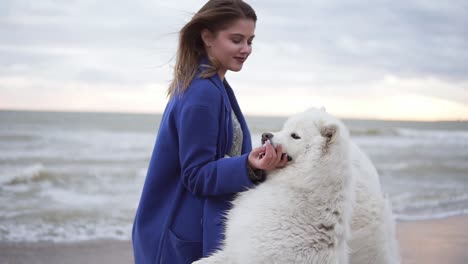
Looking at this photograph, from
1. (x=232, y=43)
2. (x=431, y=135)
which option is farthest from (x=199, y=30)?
(x=431, y=135)

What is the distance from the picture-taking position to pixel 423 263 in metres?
5.73

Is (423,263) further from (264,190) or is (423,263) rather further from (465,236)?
(264,190)

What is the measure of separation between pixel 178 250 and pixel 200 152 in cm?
47

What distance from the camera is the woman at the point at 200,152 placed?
2248 mm

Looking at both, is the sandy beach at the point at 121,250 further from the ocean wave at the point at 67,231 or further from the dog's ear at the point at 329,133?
the dog's ear at the point at 329,133

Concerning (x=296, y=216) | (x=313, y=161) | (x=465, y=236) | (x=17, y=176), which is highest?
(x=313, y=161)

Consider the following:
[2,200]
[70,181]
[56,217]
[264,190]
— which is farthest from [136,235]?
[70,181]

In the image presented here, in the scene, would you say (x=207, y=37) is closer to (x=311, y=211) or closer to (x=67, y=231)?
(x=311, y=211)

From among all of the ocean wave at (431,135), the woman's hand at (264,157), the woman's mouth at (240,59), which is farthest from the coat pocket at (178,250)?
the ocean wave at (431,135)

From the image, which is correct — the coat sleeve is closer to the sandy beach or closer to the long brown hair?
the long brown hair

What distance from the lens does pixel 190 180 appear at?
7.52 feet

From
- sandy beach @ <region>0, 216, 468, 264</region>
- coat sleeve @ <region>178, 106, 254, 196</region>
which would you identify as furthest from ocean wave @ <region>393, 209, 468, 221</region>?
coat sleeve @ <region>178, 106, 254, 196</region>

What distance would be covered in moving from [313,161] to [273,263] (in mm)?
537

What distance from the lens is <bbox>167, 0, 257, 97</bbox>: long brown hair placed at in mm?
2439
